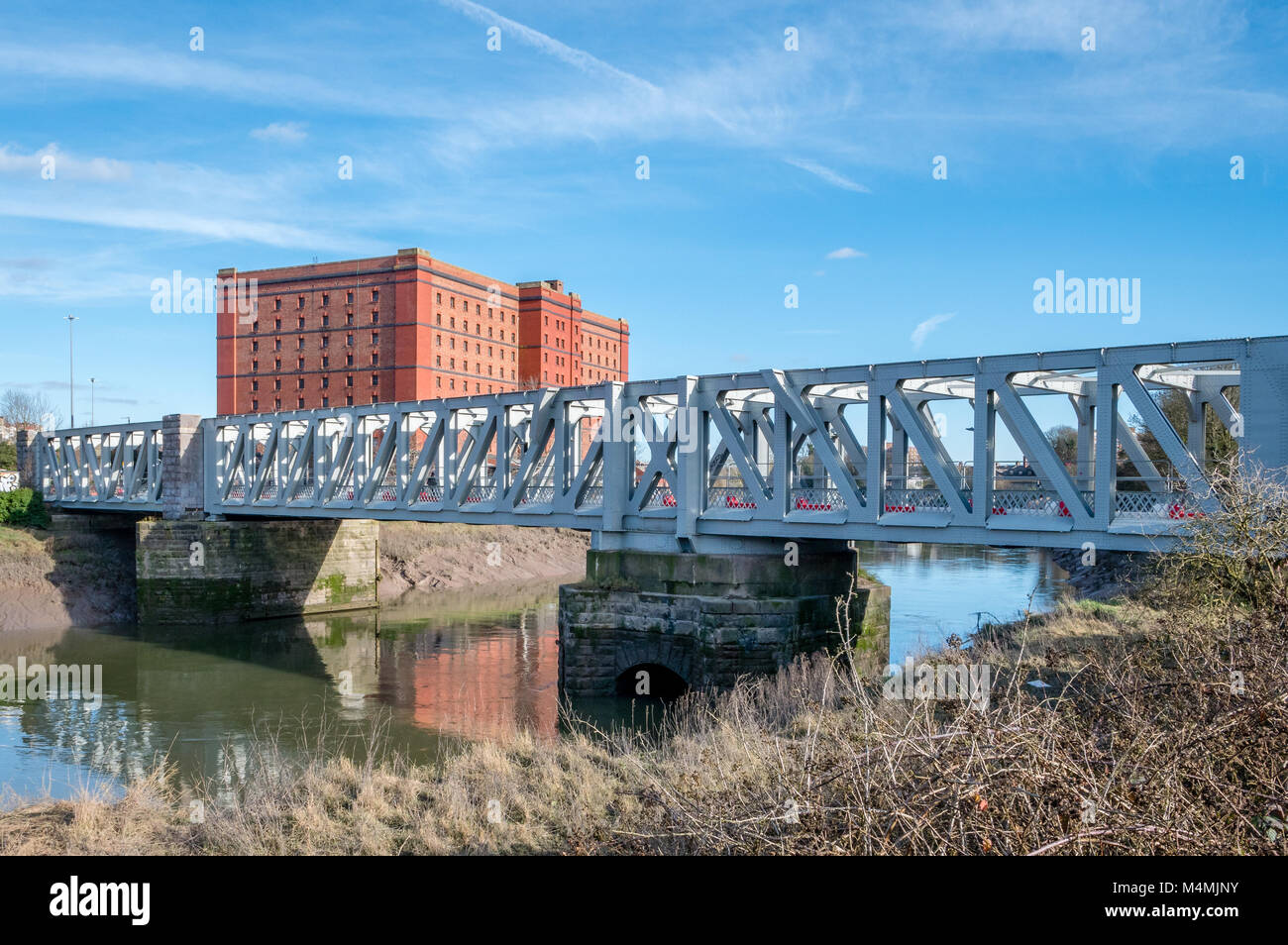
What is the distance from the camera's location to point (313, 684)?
28.3 metres

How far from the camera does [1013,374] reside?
19078 millimetres

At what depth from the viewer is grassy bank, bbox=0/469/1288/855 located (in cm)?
613

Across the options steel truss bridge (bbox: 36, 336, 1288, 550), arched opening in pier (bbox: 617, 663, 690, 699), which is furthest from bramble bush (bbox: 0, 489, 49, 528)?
arched opening in pier (bbox: 617, 663, 690, 699)

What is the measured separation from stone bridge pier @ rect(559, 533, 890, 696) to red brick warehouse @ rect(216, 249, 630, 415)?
221 feet

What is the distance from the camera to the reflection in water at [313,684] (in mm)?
20234

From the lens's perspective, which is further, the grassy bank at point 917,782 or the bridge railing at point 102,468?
the bridge railing at point 102,468

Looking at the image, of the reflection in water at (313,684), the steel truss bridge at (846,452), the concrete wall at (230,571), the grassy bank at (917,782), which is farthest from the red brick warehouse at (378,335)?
the grassy bank at (917,782)

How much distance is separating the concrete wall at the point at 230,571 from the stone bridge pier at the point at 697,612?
21127mm

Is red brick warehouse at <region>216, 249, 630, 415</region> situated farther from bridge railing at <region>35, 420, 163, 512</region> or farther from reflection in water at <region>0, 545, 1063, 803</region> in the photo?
reflection in water at <region>0, 545, 1063, 803</region>

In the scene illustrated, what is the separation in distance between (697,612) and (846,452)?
652cm

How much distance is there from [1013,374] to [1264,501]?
20.8 feet

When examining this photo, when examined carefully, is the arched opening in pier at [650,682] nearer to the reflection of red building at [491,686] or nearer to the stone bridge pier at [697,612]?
the stone bridge pier at [697,612]

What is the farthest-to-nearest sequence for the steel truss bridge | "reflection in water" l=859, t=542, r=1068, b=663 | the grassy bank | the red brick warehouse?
the red brick warehouse → "reflection in water" l=859, t=542, r=1068, b=663 → the steel truss bridge → the grassy bank
